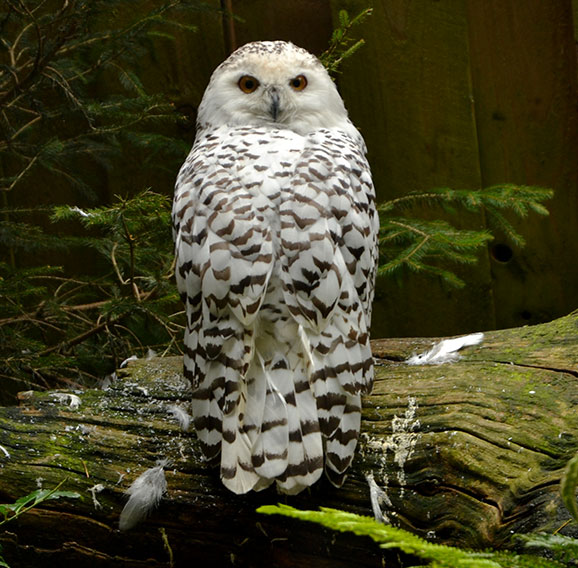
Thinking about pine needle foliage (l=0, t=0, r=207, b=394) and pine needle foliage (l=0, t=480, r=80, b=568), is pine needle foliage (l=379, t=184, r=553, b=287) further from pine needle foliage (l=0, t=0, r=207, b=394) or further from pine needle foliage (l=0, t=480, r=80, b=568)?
pine needle foliage (l=0, t=480, r=80, b=568)

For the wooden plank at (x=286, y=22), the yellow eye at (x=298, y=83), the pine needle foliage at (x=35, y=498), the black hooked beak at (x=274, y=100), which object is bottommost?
the pine needle foliage at (x=35, y=498)

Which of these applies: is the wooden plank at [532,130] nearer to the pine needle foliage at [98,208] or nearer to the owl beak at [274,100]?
the pine needle foliage at [98,208]

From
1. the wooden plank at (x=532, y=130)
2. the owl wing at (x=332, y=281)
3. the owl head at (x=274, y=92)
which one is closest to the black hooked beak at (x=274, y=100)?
the owl head at (x=274, y=92)

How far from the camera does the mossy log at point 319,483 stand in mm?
1940

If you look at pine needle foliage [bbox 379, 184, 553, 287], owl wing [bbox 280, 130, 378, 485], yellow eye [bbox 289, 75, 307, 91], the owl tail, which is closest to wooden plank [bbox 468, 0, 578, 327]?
pine needle foliage [bbox 379, 184, 553, 287]

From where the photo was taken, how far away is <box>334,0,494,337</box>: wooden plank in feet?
12.1

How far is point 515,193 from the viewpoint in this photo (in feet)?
10.1

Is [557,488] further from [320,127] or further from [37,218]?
[37,218]

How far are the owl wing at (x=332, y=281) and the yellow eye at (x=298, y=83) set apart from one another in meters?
0.37

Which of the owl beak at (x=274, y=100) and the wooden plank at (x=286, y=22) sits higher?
the wooden plank at (x=286, y=22)

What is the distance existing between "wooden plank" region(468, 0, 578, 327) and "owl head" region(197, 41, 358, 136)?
1341 mm

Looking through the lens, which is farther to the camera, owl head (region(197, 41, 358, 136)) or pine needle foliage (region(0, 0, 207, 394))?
pine needle foliage (region(0, 0, 207, 394))

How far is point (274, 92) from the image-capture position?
8.48 feet

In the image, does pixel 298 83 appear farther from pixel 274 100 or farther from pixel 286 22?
pixel 286 22
